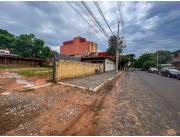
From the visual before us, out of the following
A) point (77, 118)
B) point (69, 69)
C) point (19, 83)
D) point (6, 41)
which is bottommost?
point (77, 118)

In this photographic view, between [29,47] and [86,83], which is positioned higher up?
[29,47]

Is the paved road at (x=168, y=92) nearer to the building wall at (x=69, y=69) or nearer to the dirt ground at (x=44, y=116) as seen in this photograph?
the dirt ground at (x=44, y=116)

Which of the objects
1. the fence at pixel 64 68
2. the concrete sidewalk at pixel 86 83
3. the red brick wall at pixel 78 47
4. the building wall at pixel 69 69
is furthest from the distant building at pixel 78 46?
the concrete sidewalk at pixel 86 83

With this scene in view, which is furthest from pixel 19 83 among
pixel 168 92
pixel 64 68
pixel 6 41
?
pixel 6 41

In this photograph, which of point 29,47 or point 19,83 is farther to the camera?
point 29,47

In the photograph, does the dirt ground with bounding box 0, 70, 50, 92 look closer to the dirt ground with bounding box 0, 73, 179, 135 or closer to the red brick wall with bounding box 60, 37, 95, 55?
the dirt ground with bounding box 0, 73, 179, 135

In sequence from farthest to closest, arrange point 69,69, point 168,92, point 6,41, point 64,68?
point 6,41 < point 69,69 < point 64,68 < point 168,92

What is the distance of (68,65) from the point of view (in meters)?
13.9

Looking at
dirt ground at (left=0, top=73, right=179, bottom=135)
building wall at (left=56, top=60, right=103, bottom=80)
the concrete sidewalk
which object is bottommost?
dirt ground at (left=0, top=73, right=179, bottom=135)

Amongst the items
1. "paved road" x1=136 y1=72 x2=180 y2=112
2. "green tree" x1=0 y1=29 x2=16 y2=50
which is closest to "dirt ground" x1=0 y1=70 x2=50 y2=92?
"paved road" x1=136 y1=72 x2=180 y2=112

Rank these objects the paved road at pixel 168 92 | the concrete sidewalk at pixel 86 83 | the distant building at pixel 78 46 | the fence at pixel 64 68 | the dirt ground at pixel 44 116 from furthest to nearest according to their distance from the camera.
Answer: the distant building at pixel 78 46 → the fence at pixel 64 68 → the concrete sidewalk at pixel 86 83 → the paved road at pixel 168 92 → the dirt ground at pixel 44 116

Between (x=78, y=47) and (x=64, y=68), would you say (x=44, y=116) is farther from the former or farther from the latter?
(x=78, y=47)

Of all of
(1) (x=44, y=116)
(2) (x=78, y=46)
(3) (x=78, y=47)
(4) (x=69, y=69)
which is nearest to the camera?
(1) (x=44, y=116)

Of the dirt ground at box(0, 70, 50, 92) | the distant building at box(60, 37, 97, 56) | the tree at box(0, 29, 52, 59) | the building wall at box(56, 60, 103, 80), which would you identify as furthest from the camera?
the distant building at box(60, 37, 97, 56)
